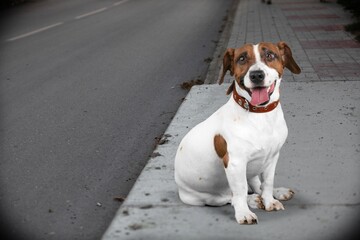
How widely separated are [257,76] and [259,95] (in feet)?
0.53

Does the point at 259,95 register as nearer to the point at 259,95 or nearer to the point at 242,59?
the point at 259,95

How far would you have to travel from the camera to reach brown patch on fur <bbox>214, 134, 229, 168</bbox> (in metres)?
3.71

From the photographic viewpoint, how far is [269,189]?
3980mm

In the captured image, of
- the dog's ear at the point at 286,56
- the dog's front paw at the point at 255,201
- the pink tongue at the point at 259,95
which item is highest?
the dog's ear at the point at 286,56

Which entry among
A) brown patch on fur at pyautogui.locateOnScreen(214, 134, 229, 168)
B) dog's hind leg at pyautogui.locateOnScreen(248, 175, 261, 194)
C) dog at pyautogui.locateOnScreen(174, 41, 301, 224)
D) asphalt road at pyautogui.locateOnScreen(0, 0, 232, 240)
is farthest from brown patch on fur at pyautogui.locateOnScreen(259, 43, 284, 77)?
asphalt road at pyautogui.locateOnScreen(0, 0, 232, 240)

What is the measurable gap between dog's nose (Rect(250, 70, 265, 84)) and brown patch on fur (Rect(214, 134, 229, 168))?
508 millimetres

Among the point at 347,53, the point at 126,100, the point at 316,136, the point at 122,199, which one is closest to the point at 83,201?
the point at 122,199

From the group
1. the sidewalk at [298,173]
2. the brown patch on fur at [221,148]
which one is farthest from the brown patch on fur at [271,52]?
the sidewalk at [298,173]

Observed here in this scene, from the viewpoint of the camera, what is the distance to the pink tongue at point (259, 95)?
3.58m

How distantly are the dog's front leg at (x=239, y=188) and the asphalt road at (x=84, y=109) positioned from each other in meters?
1.10

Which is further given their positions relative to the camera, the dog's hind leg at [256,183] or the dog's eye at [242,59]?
the dog's hind leg at [256,183]

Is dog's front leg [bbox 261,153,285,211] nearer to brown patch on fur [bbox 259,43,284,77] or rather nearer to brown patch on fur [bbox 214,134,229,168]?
brown patch on fur [bbox 214,134,229,168]

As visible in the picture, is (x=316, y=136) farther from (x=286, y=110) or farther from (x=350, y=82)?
(x=350, y=82)

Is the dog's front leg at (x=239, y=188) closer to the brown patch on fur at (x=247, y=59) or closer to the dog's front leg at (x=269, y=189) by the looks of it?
the dog's front leg at (x=269, y=189)
